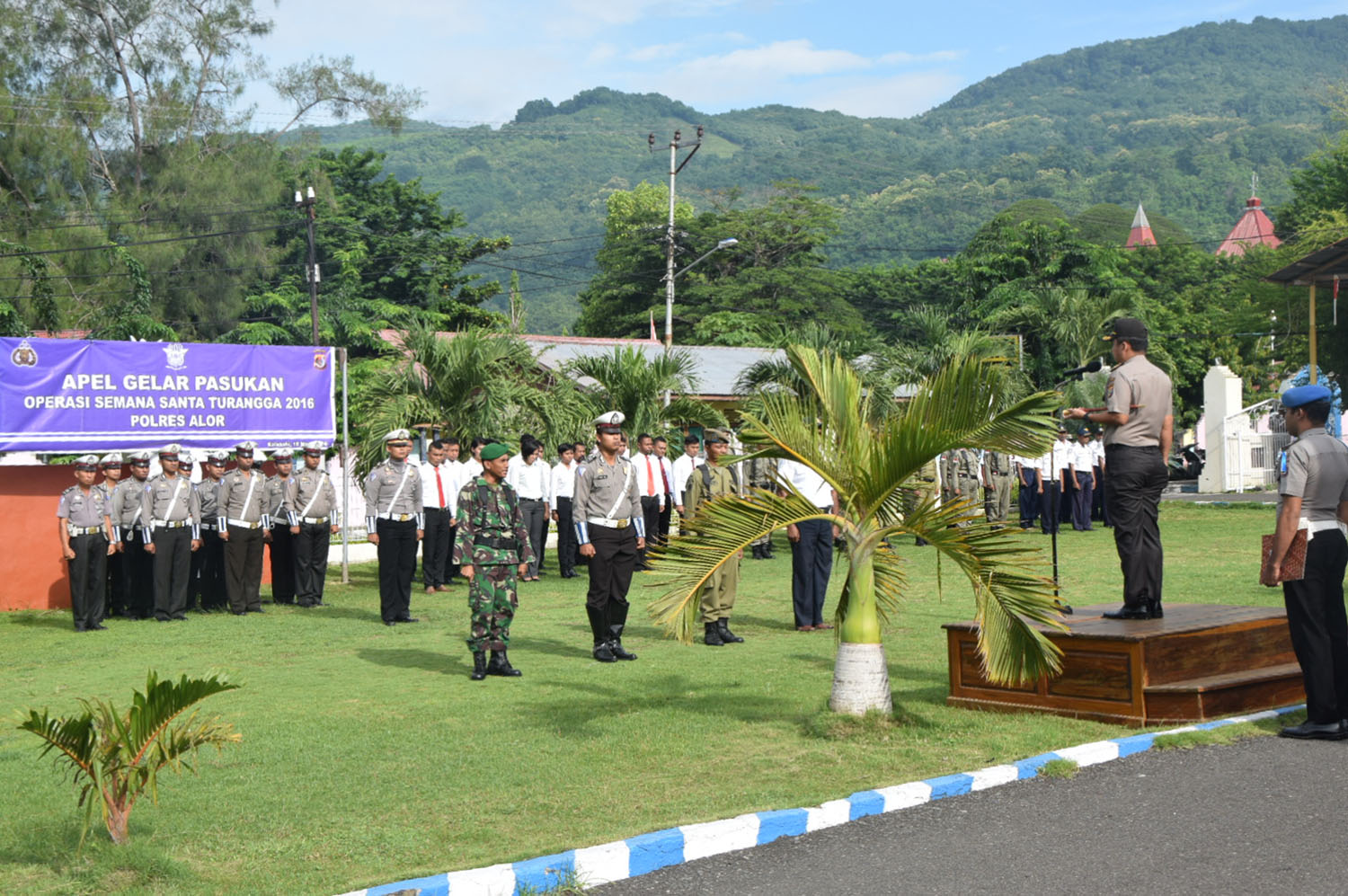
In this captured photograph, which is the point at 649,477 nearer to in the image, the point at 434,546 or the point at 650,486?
the point at 650,486

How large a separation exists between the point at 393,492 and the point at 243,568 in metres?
2.60

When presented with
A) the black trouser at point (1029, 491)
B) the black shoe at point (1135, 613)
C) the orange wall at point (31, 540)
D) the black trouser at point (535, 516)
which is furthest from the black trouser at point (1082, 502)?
the orange wall at point (31, 540)

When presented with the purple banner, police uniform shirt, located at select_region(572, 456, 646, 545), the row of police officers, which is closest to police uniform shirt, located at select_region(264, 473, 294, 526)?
the row of police officers

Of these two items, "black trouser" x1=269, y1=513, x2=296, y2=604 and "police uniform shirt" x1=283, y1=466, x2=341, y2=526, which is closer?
"police uniform shirt" x1=283, y1=466, x2=341, y2=526

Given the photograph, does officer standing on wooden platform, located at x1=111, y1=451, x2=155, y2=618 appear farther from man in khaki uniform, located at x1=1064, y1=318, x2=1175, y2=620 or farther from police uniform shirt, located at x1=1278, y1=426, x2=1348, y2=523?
police uniform shirt, located at x1=1278, y1=426, x2=1348, y2=523

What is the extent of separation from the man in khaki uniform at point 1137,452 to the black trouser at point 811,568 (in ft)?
13.6

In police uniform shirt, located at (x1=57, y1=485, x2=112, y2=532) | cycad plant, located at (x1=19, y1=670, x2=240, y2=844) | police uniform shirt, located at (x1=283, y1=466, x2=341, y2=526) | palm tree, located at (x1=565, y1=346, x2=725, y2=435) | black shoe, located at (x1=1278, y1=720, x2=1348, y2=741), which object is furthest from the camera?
palm tree, located at (x1=565, y1=346, x2=725, y2=435)

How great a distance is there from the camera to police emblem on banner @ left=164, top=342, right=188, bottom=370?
16.3m

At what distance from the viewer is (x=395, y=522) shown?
14328mm

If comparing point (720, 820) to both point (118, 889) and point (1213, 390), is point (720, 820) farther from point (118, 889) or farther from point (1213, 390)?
point (1213, 390)

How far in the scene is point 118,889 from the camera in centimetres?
502

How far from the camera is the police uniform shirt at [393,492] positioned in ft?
47.2

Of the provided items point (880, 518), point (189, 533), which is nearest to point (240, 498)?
point (189, 533)

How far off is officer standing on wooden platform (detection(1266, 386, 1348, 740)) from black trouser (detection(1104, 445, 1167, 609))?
0.89 m
